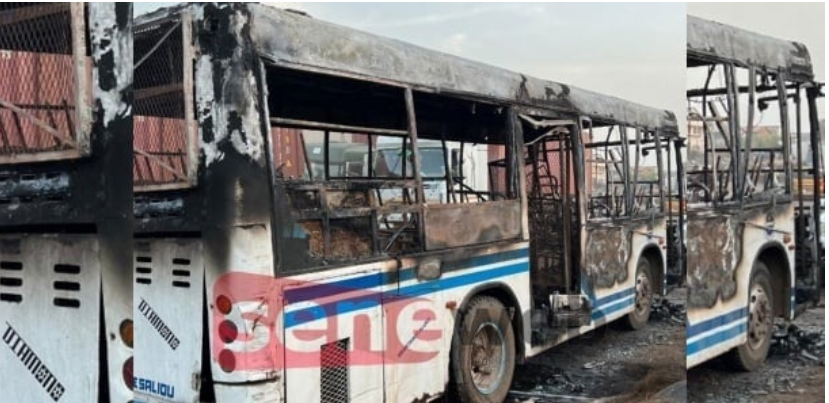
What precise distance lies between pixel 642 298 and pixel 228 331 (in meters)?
2.34

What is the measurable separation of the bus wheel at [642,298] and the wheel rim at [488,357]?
0.70m

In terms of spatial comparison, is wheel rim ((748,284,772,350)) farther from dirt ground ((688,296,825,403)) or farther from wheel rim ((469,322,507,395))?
wheel rim ((469,322,507,395))

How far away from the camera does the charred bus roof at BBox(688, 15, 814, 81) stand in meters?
2.58

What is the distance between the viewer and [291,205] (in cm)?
263

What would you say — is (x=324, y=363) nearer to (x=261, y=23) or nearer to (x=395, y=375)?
(x=395, y=375)

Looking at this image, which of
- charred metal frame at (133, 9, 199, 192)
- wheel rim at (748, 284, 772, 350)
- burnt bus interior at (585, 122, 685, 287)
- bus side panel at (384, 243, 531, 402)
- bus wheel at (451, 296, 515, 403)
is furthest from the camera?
bus wheel at (451, 296, 515, 403)

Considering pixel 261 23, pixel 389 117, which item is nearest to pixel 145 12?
pixel 261 23

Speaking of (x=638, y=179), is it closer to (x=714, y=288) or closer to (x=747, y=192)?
(x=747, y=192)

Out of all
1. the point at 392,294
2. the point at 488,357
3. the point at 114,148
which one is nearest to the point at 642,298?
the point at 488,357

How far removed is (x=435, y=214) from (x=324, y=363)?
0.95m

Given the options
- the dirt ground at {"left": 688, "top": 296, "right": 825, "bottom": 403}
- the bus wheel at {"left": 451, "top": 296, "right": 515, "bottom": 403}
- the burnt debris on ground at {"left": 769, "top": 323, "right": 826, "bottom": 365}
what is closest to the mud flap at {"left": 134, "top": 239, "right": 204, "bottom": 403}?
the bus wheel at {"left": 451, "top": 296, "right": 515, "bottom": 403}

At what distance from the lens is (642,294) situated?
3.92m

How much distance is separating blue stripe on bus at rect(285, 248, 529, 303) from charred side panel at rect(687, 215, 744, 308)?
1148 millimetres

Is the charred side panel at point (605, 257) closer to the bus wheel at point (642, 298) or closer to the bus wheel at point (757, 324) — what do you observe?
the bus wheel at point (642, 298)
